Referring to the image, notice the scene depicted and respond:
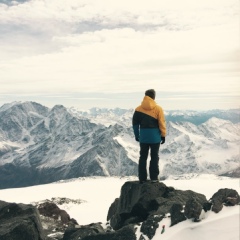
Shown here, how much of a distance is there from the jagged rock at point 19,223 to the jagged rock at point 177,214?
4.45m

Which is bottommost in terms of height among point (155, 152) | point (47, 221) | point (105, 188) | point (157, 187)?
point (105, 188)

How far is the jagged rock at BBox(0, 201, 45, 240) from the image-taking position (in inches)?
432

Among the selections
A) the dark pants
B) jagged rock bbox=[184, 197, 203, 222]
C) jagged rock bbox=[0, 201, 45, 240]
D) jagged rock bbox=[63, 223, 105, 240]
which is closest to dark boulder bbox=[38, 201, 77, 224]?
jagged rock bbox=[0, 201, 45, 240]

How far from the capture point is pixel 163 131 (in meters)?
12.7

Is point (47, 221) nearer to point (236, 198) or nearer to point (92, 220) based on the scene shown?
point (92, 220)

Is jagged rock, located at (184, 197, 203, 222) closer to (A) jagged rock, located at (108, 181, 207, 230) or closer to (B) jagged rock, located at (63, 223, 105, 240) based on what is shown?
(A) jagged rock, located at (108, 181, 207, 230)

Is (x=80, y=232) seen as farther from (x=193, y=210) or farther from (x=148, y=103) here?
(x=148, y=103)

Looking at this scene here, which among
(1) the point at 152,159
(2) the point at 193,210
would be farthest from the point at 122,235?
(1) the point at 152,159

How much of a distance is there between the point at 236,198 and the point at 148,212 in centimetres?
351

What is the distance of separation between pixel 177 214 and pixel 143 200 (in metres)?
3.11

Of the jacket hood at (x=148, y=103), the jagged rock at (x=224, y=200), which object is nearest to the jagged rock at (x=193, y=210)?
the jagged rock at (x=224, y=200)

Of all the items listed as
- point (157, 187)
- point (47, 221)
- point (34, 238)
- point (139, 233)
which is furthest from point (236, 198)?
point (47, 221)

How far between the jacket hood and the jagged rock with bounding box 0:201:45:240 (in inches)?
213

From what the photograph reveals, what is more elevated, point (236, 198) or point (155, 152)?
point (155, 152)
